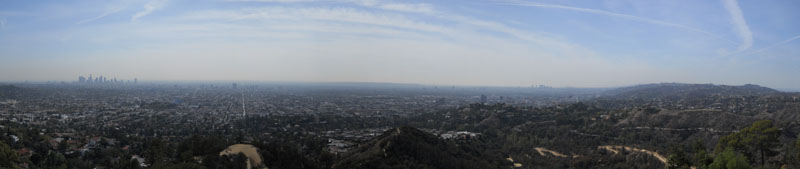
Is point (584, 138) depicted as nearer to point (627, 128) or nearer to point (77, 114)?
point (627, 128)

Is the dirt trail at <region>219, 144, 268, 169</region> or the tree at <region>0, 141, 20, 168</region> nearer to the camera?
the tree at <region>0, 141, 20, 168</region>

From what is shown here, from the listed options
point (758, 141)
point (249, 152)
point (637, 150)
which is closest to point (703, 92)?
point (637, 150)

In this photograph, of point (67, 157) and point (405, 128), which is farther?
point (405, 128)

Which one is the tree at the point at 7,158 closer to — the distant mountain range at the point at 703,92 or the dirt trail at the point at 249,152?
the dirt trail at the point at 249,152

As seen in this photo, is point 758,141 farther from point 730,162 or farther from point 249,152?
point 249,152

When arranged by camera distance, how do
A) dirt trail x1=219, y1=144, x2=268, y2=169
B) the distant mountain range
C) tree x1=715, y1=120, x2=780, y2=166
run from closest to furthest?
dirt trail x1=219, y1=144, x2=268, y2=169 < tree x1=715, y1=120, x2=780, y2=166 < the distant mountain range

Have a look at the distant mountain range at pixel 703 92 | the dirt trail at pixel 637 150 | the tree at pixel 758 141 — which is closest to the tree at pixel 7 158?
the dirt trail at pixel 637 150

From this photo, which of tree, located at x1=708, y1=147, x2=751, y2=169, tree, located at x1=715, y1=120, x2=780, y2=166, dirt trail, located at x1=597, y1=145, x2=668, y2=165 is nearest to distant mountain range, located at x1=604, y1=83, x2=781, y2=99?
dirt trail, located at x1=597, y1=145, x2=668, y2=165

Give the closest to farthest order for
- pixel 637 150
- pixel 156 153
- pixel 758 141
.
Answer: pixel 156 153
pixel 758 141
pixel 637 150

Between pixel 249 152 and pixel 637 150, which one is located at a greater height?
pixel 249 152

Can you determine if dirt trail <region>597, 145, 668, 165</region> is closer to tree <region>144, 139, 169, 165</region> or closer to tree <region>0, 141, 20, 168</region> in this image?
tree <region>144, 139, 169, 165</region>

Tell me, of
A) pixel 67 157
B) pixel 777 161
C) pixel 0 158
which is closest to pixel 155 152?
pixel 0 158
